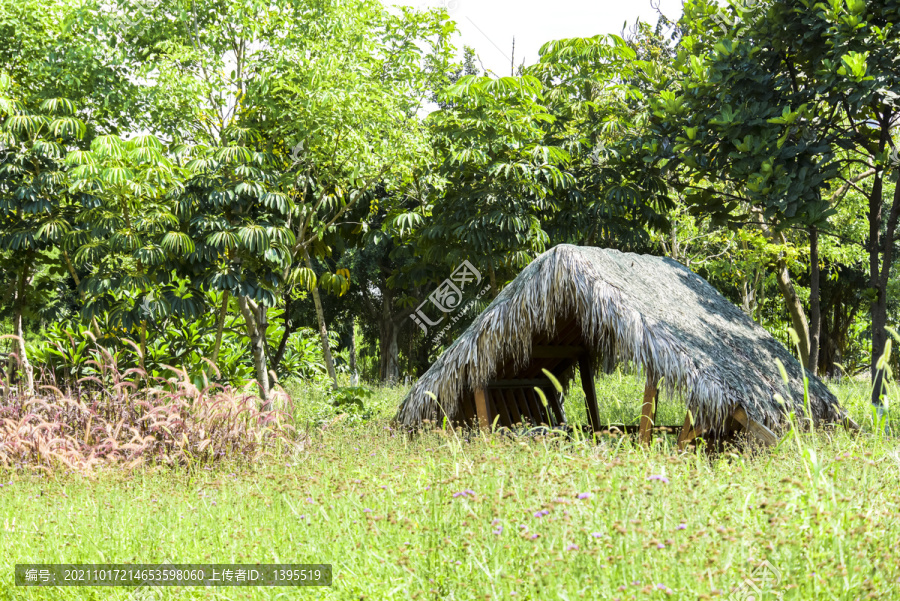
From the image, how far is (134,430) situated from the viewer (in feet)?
20.8

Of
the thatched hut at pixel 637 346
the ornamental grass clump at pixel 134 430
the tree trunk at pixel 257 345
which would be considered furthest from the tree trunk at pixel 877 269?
the tree trunk at pixel 257 345

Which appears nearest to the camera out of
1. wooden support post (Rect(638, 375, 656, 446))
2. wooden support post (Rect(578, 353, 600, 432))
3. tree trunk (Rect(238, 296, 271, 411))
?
wooden support post (Rect(638, 375, 656, 446))

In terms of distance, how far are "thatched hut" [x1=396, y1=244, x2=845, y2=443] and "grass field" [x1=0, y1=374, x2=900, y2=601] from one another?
30.5 inches

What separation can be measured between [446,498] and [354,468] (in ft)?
6.39

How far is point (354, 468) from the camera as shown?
18.7ft

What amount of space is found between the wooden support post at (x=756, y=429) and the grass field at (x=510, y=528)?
291mm

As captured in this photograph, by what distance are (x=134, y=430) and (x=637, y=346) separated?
4.38 meters

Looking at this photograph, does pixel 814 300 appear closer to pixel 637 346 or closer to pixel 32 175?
pixel 637 346

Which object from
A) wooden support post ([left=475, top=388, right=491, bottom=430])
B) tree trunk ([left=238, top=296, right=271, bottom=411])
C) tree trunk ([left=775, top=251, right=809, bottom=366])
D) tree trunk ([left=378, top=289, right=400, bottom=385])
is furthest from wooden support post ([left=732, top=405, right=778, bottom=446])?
tree trunk ([left=378, top=289, right=400, bottom=385])

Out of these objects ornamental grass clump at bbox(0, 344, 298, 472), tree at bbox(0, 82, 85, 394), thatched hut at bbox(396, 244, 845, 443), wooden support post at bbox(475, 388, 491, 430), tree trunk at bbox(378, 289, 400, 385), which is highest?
tree at bbox(0, 82, 85, 394)

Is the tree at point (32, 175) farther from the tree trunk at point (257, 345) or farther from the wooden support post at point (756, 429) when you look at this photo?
the wooden support post at point (756, 429)

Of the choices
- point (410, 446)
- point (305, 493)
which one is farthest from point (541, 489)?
point (410, 446)

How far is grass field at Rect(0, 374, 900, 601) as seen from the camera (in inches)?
109

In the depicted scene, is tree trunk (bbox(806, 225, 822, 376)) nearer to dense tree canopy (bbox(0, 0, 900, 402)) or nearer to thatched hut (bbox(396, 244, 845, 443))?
dense tree canopy (bbox(0, 0, 900, 402))
